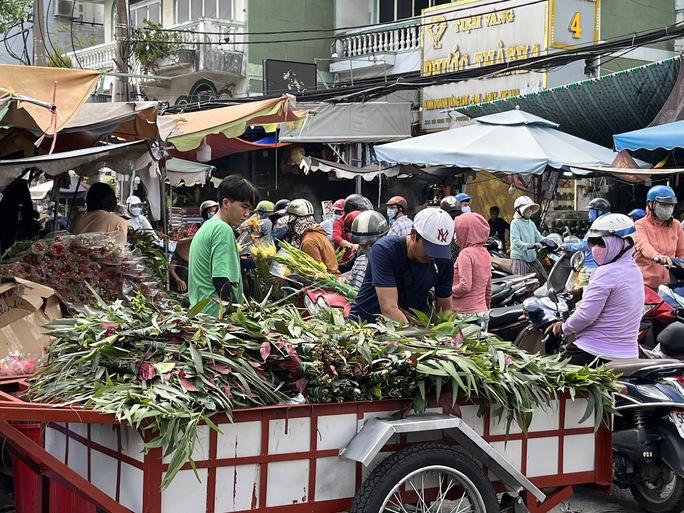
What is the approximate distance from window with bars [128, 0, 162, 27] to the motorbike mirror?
816 inches

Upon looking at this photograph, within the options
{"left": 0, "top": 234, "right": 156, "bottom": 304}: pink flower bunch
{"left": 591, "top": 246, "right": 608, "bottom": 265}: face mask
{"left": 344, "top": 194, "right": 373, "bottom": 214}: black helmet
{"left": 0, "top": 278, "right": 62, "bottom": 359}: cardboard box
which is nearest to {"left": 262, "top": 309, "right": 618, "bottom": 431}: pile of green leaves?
{"left": 591, "top": 246, "right": 608, "bottom": 265}: face mask

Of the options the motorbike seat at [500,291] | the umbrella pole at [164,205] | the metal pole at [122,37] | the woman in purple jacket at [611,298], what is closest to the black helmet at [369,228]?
the umbrella pole at [164,205]

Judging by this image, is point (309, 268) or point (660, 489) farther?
point (309, 268)

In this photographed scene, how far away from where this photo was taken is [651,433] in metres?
5.08

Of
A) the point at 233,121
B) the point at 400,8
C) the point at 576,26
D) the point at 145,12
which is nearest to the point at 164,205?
the point at 233,121

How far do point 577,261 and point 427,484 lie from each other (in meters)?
4.57

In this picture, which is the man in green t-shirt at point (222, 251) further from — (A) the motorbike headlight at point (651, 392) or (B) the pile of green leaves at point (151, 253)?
(B) the pile of green leaves at point (151, 253)

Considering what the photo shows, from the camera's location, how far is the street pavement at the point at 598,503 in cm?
559

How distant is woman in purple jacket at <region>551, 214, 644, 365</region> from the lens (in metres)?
5.42

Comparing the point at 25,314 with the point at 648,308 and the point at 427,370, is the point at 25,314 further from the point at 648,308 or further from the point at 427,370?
the point at 648,308

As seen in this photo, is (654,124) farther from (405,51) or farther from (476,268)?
(405,51)

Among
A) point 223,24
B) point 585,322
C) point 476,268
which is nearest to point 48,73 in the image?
point 476,268

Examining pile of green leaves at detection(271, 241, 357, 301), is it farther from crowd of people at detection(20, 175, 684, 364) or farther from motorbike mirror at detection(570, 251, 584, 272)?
motorbike mirror at detection(570, 251, 584, 272)

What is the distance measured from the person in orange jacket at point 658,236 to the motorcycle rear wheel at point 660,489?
3.15 meters
